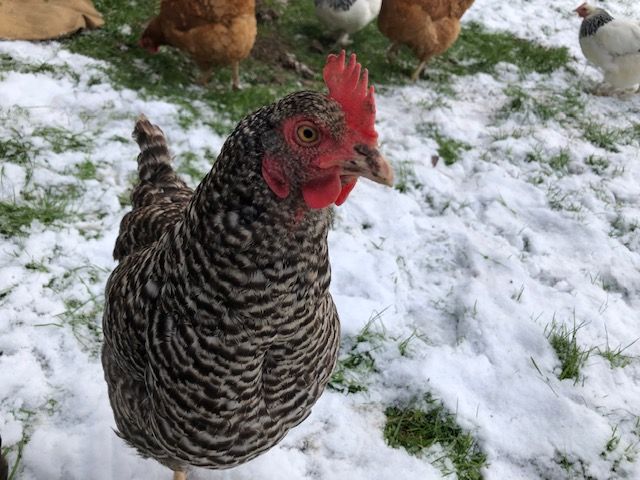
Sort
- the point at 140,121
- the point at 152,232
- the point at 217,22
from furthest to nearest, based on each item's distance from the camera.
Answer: the point at 217,22 → the point at 140,121 → the point at 152,232

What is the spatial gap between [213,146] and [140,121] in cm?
147

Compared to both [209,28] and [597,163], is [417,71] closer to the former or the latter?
[597,163]

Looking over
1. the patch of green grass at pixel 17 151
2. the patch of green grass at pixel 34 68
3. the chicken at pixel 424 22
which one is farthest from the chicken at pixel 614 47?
the patch of green grass at pixel 17 151

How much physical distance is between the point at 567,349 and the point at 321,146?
7.75 feet

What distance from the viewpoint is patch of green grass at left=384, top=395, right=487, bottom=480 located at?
238cm

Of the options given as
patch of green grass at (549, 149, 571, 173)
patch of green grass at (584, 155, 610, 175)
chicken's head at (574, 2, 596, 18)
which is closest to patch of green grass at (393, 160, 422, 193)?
patch of green grass at (549, 149, 571, 173)

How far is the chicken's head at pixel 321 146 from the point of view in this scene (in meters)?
1.16

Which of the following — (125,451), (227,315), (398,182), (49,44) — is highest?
(227,315)

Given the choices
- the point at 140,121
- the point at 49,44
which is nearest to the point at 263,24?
the point at 49,44

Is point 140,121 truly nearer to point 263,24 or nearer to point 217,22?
point 217,22

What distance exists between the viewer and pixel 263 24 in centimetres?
568

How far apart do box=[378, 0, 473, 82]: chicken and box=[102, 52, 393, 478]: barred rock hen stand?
4079 mm

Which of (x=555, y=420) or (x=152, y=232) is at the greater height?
(x=152, y=232)

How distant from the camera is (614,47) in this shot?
5.12m
